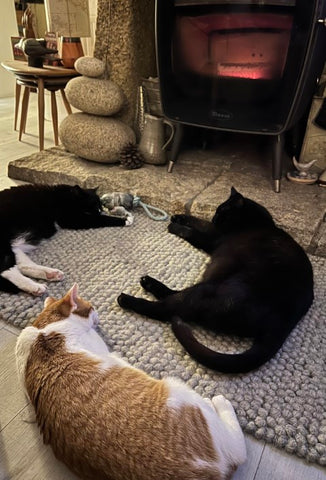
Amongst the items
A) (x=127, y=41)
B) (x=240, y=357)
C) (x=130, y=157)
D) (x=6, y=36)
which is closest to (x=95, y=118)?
(x=130, y=157)

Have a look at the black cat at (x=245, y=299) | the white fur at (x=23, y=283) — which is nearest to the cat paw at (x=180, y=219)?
the black cat at (x=245, y=299)

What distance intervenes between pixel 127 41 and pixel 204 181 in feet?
3.04

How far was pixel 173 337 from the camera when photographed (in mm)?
1073

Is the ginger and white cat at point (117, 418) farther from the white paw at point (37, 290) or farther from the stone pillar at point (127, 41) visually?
the stone pillar at point (127, 41)

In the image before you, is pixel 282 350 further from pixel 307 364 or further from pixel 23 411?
pixel 23 411

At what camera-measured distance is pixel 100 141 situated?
6.54 feet

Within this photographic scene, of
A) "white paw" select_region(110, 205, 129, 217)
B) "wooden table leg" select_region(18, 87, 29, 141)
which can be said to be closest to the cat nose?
"white paw" select_region(110, 205, 129, 217)

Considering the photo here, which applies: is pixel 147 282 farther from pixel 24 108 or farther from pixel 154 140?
pixel 24 108

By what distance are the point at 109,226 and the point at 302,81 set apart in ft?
3.47

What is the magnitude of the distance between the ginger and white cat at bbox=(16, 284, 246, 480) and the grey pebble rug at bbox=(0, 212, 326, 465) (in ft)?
0.37

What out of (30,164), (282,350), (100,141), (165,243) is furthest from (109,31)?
(282,350)

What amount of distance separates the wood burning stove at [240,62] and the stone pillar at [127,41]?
0.38 metres

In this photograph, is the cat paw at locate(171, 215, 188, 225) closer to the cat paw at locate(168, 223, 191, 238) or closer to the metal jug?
the cat paw at locate(168, 223, 191, 238)

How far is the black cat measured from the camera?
94 centimetres
